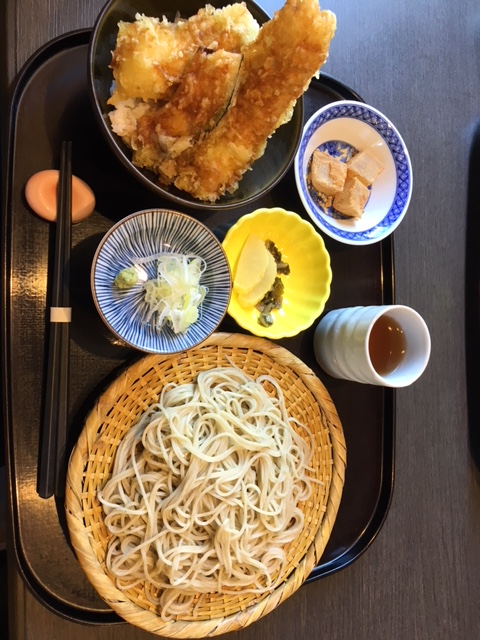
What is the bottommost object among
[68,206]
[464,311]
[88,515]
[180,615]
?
[180,615]

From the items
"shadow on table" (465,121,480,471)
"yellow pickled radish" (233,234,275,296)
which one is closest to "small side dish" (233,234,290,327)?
"yellow pickled radish" (233,234,275,296)

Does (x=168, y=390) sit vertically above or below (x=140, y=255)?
below

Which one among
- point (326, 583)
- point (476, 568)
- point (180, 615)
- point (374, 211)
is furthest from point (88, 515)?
point (476, 568)

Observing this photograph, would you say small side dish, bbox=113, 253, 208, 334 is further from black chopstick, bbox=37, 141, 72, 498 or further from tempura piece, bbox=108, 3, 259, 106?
tempura piece, bbox=108, 3, 259, 106

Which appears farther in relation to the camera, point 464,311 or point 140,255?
point 464,311

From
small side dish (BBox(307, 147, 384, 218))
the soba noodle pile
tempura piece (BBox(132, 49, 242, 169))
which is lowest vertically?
the soba noodle pile

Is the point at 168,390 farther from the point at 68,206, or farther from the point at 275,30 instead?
the point at 275,30

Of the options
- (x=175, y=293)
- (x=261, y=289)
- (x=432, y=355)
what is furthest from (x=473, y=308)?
(x=175, y=293)
